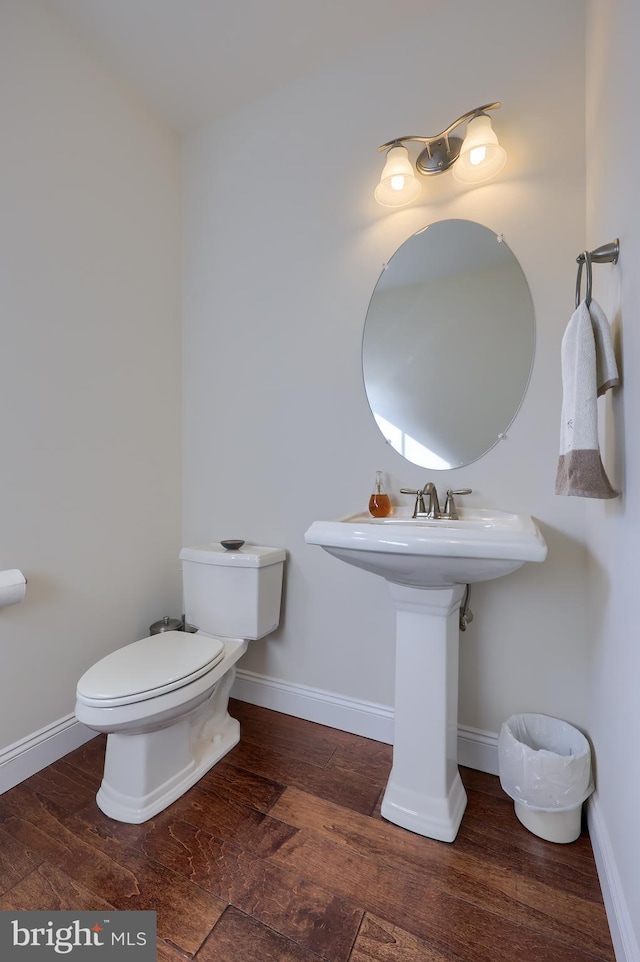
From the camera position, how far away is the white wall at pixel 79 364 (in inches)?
56.3

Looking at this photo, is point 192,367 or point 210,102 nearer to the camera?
point 210,102

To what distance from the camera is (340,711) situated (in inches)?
67.6

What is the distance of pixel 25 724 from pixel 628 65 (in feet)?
7.78

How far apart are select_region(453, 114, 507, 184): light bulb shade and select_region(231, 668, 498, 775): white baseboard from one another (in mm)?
1877

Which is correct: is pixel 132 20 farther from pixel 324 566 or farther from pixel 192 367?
pixel 324 566

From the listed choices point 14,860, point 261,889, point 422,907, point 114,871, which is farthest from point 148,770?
point 422,907

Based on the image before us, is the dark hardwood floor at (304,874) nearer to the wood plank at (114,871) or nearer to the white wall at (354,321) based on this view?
the wood plank at (114,871)

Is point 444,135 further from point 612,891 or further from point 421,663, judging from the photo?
point 612,891

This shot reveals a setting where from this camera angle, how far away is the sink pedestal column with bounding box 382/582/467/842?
123 centimetres

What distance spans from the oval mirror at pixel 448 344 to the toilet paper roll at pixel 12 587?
52.0 inches

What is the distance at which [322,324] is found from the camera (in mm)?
1733

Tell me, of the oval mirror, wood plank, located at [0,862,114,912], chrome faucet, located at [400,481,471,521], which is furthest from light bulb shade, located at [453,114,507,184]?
wood plank, located at [0,862,114,912]

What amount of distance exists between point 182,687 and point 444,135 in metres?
1.97

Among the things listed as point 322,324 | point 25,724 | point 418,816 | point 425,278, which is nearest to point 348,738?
point 418,816
